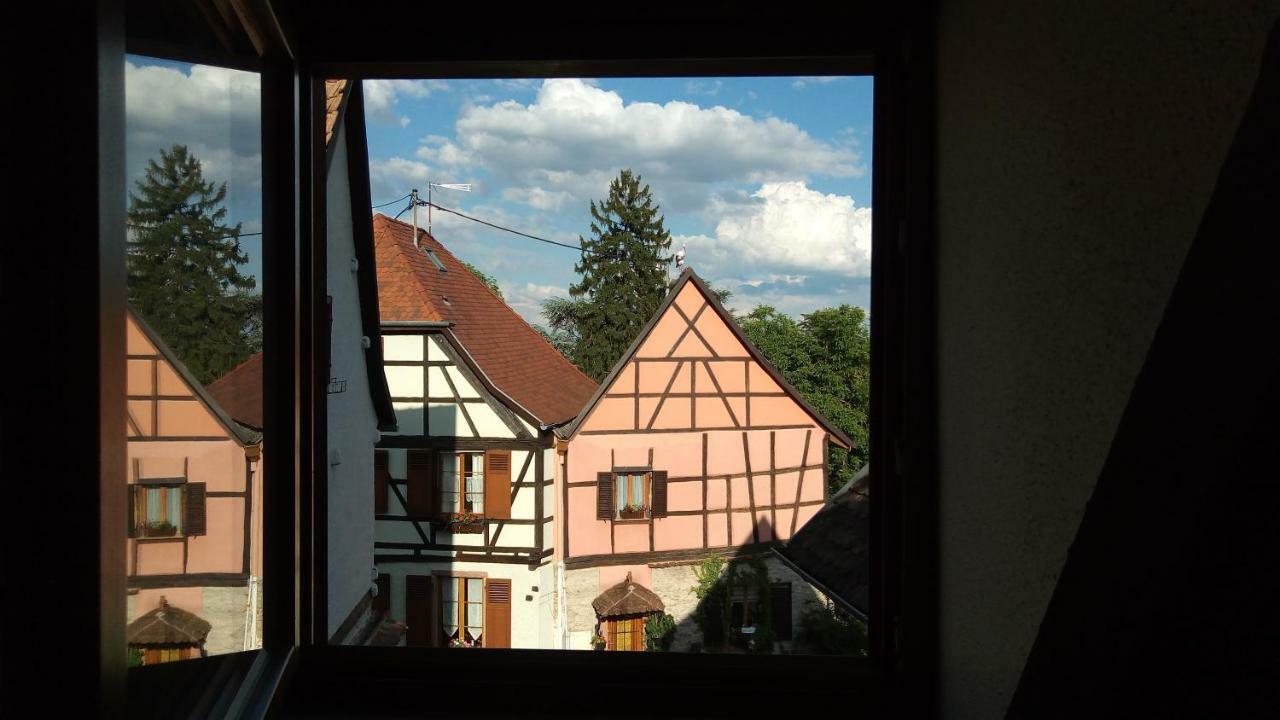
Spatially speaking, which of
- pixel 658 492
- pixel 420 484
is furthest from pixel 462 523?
pixel 658 492

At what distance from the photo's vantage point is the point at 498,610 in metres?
8.13

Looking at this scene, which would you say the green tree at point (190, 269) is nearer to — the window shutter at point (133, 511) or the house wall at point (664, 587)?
the window shutter at point (133, 511)

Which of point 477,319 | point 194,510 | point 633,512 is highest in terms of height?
point 477,319

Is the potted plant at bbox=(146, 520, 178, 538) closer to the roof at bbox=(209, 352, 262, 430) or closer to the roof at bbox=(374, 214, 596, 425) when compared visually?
the roof at bbox=(209, 352, 262, 430)

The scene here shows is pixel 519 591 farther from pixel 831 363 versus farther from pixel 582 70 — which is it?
pixel 582 70

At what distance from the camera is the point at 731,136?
1550cm

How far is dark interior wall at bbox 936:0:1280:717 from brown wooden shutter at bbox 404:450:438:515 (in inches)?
286

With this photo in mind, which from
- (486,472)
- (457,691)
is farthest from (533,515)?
(457,691)

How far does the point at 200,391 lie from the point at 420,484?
7.29 meters

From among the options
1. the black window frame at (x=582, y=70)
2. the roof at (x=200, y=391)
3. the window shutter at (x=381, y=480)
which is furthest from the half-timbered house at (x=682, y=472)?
the roof at (x=200, y=391)

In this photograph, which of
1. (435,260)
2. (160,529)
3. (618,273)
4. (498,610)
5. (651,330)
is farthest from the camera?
(618,273)

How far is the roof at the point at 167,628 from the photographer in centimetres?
81

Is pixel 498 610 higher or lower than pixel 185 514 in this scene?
lower

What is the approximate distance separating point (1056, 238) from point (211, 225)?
3.20 ft
